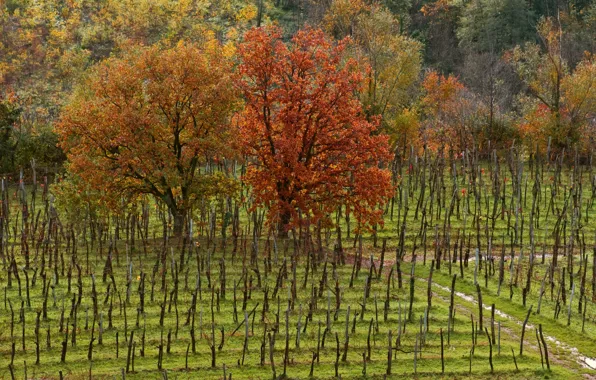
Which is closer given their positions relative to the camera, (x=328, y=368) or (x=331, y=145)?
(x=328, y=368)

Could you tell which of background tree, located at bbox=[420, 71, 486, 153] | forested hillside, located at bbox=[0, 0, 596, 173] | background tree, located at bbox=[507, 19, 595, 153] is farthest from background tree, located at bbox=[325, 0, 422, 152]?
background tree, located at bbox=[507, 19, 595, 153]

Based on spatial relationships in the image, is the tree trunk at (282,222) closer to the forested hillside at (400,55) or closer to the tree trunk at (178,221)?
the tree trunk at (178,221)

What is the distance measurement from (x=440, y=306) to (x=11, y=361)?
14.1 meters

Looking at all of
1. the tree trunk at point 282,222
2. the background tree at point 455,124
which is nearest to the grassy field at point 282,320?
the tree trunk at point 282,222

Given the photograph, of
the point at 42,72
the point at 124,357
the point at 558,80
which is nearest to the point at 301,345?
the point at 124,357

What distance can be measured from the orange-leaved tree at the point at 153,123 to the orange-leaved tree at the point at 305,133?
1576mm

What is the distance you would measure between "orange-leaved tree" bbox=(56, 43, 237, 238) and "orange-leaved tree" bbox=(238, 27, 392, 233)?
1.58m

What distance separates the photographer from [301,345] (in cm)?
2672

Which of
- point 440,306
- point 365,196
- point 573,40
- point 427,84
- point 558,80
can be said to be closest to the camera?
point 440,306

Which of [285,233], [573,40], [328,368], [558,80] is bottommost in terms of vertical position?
[328,368]

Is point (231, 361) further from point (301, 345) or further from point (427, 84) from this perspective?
point (427, 84)

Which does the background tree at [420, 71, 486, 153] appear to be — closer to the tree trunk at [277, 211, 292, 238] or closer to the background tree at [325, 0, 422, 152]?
the background tree at [325, 0, 422, 152]

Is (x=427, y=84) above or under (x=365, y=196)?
above

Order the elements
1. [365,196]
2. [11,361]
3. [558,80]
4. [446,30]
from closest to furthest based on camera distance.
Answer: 1. [11,361]
2. [365,196]
3. [558,80]
4. [446,30]
